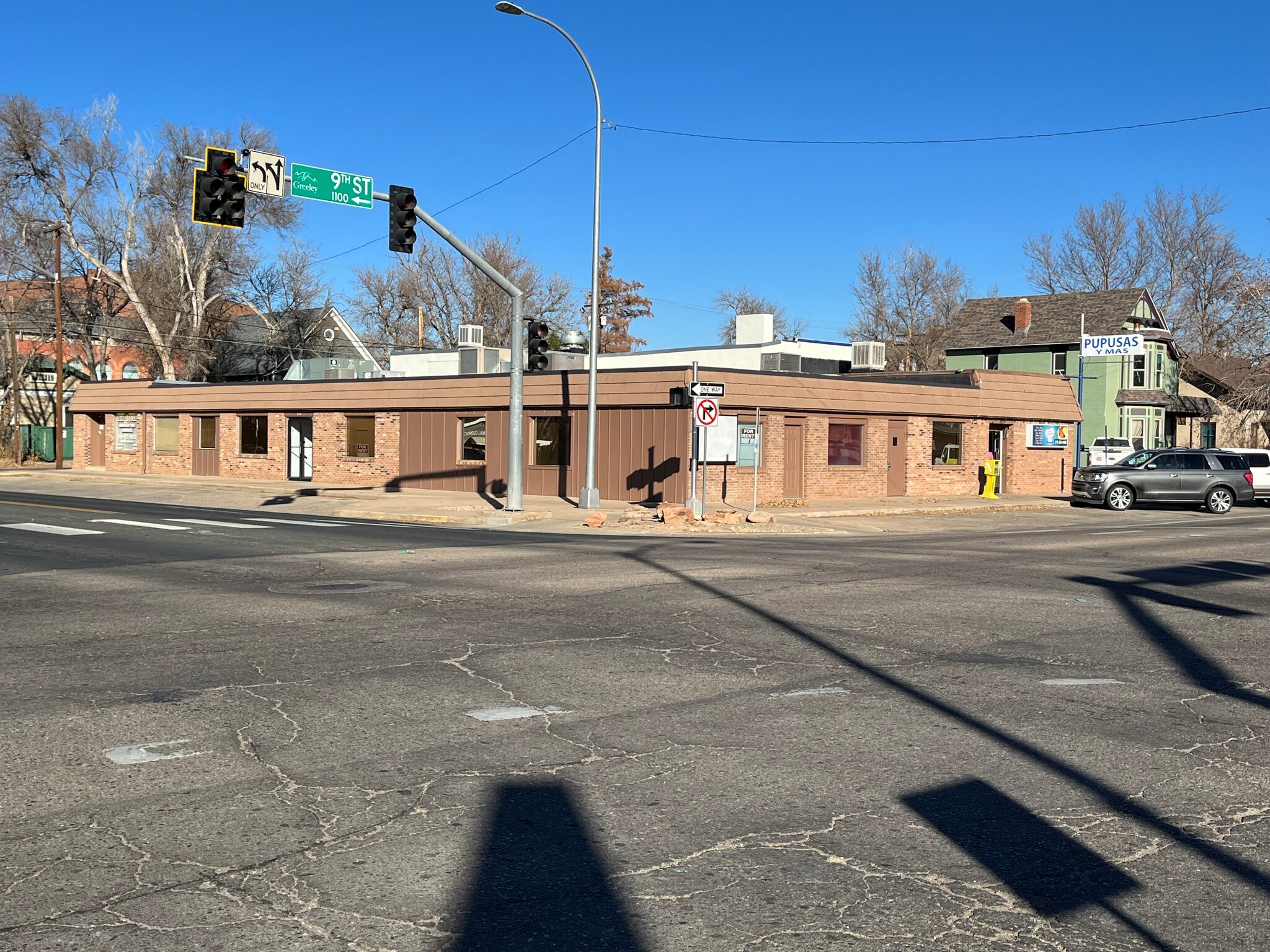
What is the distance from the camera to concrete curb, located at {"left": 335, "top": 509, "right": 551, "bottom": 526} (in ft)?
A: 83.3

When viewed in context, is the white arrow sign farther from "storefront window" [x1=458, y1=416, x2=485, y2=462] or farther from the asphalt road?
"storefront window" [x1=458, y1=416, x2=485, y2=462]

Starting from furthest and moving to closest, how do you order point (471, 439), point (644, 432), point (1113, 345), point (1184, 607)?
point (1113, 345)
point (471, 439)
point (644, 432)
point (1184, 607)

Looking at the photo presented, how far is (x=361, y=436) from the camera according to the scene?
37.4 metres

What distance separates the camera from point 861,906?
4.37 m

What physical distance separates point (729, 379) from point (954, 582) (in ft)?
52.8

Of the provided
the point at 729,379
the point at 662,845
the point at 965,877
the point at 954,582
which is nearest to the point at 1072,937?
the point at 965,877

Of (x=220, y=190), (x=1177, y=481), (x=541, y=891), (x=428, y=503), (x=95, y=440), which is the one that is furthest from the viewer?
(x=95, y=440)

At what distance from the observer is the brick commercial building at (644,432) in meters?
30.4

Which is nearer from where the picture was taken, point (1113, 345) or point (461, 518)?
point (461, 518)

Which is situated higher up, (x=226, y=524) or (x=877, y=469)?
(x=877, y=469)

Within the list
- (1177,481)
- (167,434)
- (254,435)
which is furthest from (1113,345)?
(167,434)

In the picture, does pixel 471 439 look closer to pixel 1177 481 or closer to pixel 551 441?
pixel 551 441

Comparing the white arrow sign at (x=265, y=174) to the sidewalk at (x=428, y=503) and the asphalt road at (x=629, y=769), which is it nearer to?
the sidewalk at (x=428, y=503)

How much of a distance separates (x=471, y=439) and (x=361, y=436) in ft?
16.6
